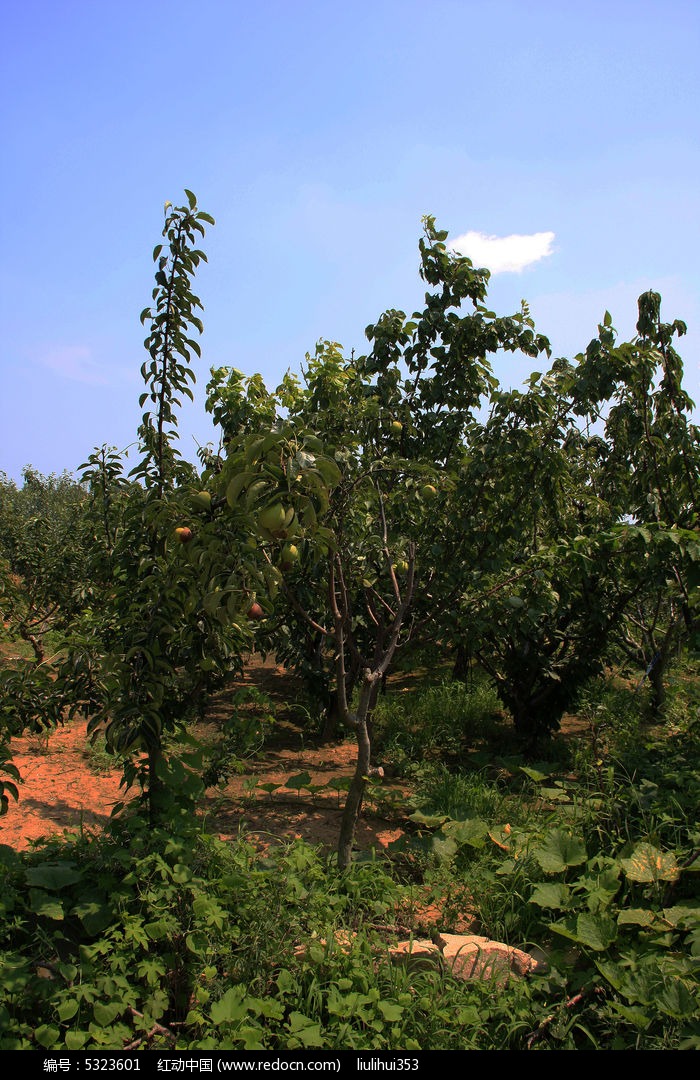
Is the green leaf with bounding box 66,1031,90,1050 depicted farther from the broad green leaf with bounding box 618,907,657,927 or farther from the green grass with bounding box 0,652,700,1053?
the broad green leaf with bounding box 618,907,657,927

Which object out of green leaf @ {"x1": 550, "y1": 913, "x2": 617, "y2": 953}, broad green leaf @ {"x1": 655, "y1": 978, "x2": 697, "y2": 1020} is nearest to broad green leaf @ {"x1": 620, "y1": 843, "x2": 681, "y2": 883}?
green leaf @ {"x1": 550, "y1": 913, "x2": 617, "y2": 953}

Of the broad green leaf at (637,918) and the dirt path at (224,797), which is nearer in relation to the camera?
the broad green leaf at (637,918)

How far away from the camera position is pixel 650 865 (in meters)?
3.00

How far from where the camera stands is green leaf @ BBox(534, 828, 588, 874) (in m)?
3.16

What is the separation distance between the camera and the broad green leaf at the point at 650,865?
2920 mm

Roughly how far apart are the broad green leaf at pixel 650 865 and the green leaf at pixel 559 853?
0.74 ft

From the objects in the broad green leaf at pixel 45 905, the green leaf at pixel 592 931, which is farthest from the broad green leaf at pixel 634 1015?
the broad green leaf at pixel 45 905

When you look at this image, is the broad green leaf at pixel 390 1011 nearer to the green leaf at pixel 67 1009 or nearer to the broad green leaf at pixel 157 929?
the broad green leaf at pixel 157 929

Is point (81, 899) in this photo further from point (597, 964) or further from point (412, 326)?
point (412, 326)

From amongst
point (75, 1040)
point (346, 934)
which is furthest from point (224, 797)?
point (75, 1040)

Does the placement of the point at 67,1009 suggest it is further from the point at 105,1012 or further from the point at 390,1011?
the point at 390,1011

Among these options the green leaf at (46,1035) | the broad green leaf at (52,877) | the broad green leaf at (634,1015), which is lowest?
the broad green leaf at (634,1015)

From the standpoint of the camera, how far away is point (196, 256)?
283 centimetres
